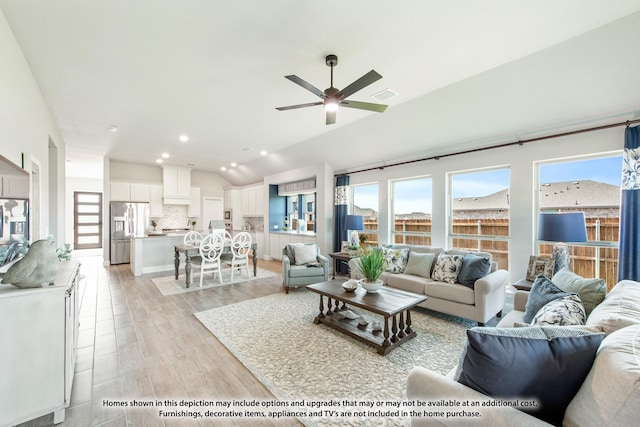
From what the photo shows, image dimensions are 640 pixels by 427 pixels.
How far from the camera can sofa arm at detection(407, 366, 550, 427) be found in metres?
1.01

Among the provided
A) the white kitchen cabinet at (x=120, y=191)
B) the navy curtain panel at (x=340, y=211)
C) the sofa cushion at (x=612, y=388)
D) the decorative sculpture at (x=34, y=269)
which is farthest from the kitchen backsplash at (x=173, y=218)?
the sofa cushion at (x=612, y=388)

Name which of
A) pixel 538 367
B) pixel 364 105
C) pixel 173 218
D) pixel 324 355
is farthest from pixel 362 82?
pixel 173 218

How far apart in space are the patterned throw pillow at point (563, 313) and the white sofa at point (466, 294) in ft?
4.74

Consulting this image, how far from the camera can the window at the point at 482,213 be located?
13.2 ft

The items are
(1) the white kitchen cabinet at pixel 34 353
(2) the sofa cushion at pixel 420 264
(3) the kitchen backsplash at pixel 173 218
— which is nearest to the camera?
(1) the white kitchen cabinet at pixel 34 353

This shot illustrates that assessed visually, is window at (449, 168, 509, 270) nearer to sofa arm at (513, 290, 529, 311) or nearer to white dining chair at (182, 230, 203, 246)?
sofa arm at (513, 290, 529, 311)

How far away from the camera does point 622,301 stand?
1.52 m

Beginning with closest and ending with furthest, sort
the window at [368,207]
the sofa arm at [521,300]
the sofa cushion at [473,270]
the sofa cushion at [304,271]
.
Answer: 1. the sofa arm at [521,300]
2. the sofa cushion at [473,270]
3. the sofa cushion at [304,271]
4. the window at [368,207]

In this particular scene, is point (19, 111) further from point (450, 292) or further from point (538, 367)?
point (450, 292)

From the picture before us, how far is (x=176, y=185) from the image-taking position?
820 cm

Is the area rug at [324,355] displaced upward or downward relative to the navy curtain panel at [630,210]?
downward

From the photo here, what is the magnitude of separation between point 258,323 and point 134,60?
3.22 m

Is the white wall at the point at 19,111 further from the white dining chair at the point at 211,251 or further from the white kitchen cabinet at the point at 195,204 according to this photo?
the white kitchen cabinet at the point at 195,204

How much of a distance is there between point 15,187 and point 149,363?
1.89m
